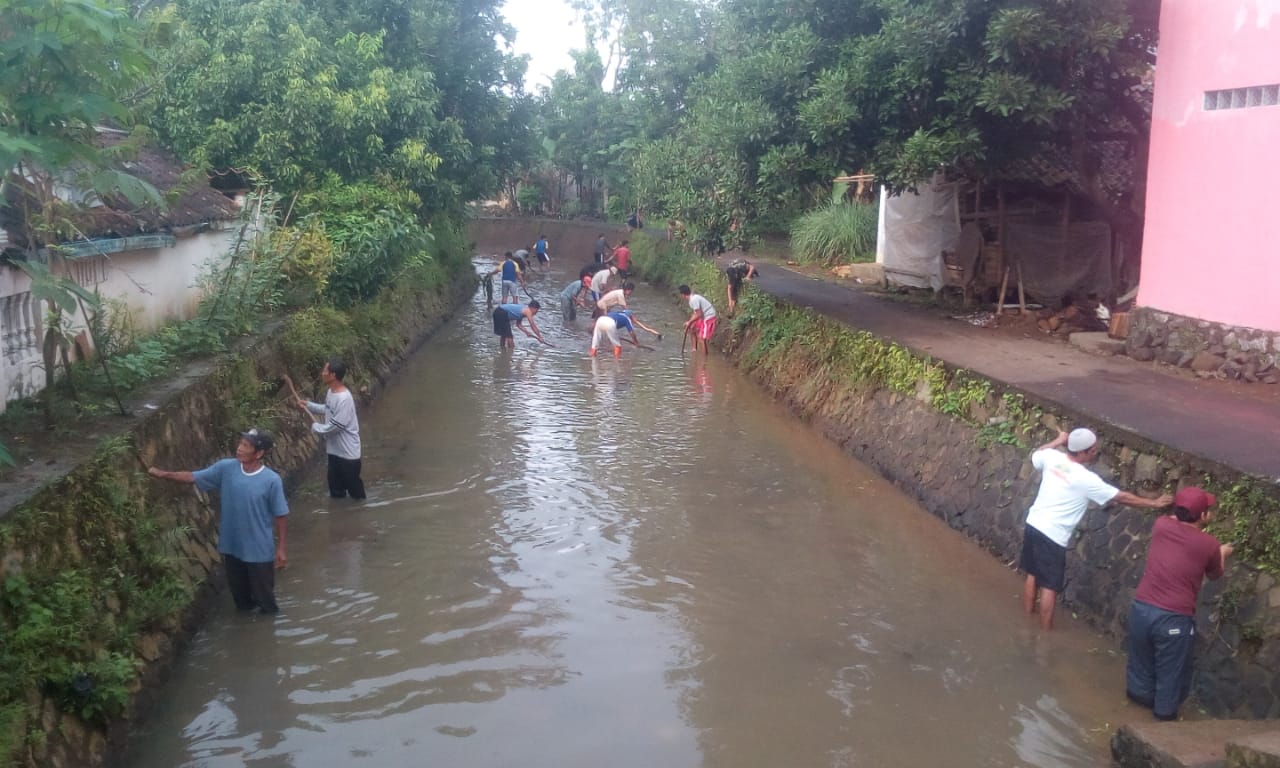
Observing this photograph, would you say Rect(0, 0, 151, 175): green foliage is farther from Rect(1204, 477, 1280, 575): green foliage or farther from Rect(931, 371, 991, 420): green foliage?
Rect(931, 371, 991, 420): green foliage

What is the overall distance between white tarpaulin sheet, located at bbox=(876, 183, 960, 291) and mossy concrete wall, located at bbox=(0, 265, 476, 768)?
12.2 m

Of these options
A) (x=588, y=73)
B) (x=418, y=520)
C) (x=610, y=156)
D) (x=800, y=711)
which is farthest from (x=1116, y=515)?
(x=588, y=73)

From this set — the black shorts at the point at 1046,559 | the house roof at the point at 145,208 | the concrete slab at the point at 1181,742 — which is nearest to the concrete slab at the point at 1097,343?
the black shorts at the point at 1046,559

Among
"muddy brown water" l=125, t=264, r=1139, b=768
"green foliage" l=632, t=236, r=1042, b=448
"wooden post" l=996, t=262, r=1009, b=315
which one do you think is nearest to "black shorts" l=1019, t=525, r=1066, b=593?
"muddy brown water" l=125, t=264, r=1139, b=768

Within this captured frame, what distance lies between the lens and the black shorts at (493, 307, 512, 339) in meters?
19.2

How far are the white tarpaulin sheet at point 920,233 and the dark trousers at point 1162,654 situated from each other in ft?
40.3

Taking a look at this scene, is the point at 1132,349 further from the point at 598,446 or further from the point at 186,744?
the point at 186,744

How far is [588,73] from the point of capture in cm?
4450

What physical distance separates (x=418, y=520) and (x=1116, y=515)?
20.0ft

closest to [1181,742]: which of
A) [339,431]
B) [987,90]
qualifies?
[339,431]

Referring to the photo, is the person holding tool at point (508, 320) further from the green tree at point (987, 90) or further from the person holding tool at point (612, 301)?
the green tree at point (987, 90)

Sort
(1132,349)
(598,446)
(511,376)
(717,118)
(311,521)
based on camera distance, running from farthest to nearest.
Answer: (511,376) → (717,118) → (598,446) → (1132,349) → (311,521)

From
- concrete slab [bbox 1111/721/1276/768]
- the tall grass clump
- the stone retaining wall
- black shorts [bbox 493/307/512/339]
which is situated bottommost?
concrete slab [bbox 1111/721/1276/768]

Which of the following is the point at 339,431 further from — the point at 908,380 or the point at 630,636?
the point at 908,380
